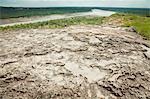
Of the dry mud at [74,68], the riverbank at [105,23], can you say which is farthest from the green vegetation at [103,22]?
the dry mud at [74,68]

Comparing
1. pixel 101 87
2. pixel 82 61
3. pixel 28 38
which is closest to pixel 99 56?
pixel 82 61

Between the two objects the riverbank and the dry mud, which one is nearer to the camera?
the dry mud

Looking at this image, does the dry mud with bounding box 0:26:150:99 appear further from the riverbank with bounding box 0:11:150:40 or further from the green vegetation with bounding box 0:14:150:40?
the green vegetation with bounding box 0:14:150:40

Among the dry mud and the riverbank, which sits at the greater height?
the riverbank

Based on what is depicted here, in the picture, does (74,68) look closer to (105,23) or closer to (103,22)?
(105,23)

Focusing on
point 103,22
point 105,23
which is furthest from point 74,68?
point 103,22

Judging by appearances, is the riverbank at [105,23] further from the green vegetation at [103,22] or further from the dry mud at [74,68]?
the dry mud at [74,68]

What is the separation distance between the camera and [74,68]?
1002 centimetres

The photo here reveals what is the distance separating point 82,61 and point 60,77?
185 centimetres

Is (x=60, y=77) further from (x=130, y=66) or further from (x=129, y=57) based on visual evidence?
(x=129, y=57)

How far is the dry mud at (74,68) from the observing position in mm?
8531

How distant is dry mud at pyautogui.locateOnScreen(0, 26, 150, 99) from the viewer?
8.53m

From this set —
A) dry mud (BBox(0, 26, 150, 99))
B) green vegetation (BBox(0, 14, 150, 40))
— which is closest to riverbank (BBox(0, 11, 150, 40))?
green vegetation (BBox(0, 14, 150, 40))

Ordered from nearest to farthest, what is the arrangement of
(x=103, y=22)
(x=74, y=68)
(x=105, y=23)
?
(x=74, y=68) < (x=105, y=23) < (x=103, y=22)
